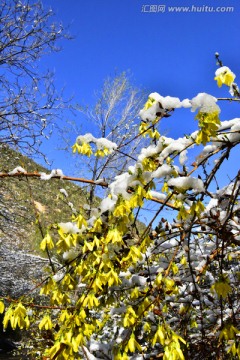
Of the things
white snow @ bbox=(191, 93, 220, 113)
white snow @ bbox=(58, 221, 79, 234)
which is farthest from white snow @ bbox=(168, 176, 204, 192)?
white snow @ bbox=(58, 221, 79, 234)

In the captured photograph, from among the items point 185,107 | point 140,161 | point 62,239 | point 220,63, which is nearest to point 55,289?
point 62,239

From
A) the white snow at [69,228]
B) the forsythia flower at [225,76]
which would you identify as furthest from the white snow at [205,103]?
the white snow at [69,228]

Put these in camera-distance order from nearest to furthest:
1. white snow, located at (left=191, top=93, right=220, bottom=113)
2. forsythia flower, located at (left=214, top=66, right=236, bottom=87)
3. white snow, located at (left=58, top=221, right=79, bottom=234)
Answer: white snow, located at (left=191, top=93, right=220, bottom=113) < forsythia flower, located at (left=214, top=66, right=236, bottom=87) < white snow, located at (left=58, top=221, right=79, bottom=234)

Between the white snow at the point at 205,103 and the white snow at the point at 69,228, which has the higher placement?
the white snow at the point at 205,103

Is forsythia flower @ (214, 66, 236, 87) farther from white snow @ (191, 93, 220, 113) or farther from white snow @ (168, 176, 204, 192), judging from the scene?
white snow @ (168, 176, 204, 192)

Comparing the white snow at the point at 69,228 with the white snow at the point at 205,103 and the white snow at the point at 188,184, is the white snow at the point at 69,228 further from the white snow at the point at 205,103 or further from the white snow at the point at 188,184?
the white snow at the point at 205,103

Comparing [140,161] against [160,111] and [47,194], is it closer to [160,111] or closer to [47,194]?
[160,111]

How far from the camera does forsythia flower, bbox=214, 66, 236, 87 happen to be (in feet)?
5.62

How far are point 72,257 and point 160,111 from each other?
3.30 feet

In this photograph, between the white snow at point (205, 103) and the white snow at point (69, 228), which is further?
the white snow at point (69, 228)

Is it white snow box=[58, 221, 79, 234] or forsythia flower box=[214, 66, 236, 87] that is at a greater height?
forsythia flower box=[214, 66, 236, 87]

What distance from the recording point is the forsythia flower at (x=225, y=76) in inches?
67.5

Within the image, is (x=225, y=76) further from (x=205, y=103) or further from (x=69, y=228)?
(x=69, y=228)

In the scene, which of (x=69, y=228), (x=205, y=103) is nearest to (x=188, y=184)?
(x=205, y=103)
